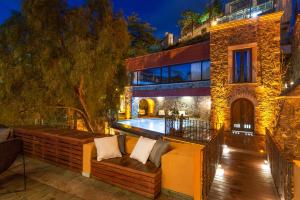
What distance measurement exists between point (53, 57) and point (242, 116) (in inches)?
363

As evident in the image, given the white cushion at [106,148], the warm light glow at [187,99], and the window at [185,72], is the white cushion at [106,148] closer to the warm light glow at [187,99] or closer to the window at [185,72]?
the window at [185,72]

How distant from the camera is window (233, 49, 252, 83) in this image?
1035 centimetres

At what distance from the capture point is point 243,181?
447cm

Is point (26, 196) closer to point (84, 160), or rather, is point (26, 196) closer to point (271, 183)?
point (84, 160)

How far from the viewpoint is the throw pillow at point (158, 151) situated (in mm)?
3845

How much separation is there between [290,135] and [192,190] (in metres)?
7.13

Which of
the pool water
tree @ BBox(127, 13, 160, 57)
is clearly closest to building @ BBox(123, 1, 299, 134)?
the pool water

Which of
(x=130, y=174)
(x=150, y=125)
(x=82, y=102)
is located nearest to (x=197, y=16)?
(x=150, y=125)

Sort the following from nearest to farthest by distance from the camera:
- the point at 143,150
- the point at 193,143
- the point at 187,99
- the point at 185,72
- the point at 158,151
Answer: the point at 158,151
the point at 143,150
the point at 193,143
the point at 185,72
the point at 187,99

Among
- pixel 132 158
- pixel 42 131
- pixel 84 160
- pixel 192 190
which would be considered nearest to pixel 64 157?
pixel 84 160

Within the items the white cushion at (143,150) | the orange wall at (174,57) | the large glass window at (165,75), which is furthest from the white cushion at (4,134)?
the large glass window at (165,75)

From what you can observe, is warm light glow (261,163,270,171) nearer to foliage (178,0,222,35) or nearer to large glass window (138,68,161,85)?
large glass window (138,68,161,85)

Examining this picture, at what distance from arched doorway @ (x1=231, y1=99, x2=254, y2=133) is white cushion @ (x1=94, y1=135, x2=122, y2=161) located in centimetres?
797

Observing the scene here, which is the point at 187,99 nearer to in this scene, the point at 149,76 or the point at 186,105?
the point at 186,105
